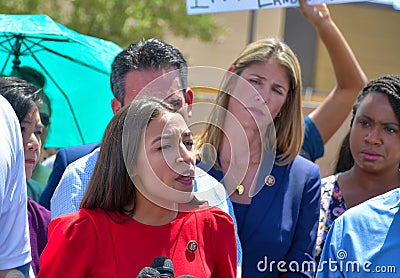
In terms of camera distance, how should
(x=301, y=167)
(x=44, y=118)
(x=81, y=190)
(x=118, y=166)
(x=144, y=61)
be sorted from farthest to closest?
(x=44, y=118)
(x=301, y=167)
(x=144, y=61)
(x=81, y=190)
(x=118, y=166)

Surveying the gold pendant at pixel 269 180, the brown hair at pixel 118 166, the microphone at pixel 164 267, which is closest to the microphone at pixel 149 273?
Result: the microphone at pixel 164 267

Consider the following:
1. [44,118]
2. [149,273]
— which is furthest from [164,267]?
[44,118]

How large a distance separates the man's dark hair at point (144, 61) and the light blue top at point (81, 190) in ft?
1.40

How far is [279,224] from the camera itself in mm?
3287

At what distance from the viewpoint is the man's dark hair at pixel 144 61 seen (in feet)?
10.6

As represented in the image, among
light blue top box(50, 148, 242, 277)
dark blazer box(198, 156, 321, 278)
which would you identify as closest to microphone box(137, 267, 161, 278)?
light blue top box(50, 148, 242, 277)

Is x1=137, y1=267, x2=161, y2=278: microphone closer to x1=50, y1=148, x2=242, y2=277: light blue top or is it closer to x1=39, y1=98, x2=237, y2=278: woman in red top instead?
x1=39, y1=98, x2=237, y2=278: woman in red top

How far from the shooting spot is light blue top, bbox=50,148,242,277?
2.87 meters

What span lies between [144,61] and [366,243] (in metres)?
1.24

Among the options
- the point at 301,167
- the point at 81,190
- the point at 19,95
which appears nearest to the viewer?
the point at 81,190

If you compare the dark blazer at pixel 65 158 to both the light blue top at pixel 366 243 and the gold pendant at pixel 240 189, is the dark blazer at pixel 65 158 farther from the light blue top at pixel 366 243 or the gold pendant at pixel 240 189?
the light blue top at pixel 366 243

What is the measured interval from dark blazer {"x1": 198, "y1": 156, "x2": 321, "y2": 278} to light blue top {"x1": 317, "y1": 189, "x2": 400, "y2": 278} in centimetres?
62

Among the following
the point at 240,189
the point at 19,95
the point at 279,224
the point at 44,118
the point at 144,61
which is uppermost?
the point at 144,61

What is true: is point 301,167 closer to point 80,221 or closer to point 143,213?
point 143,213
